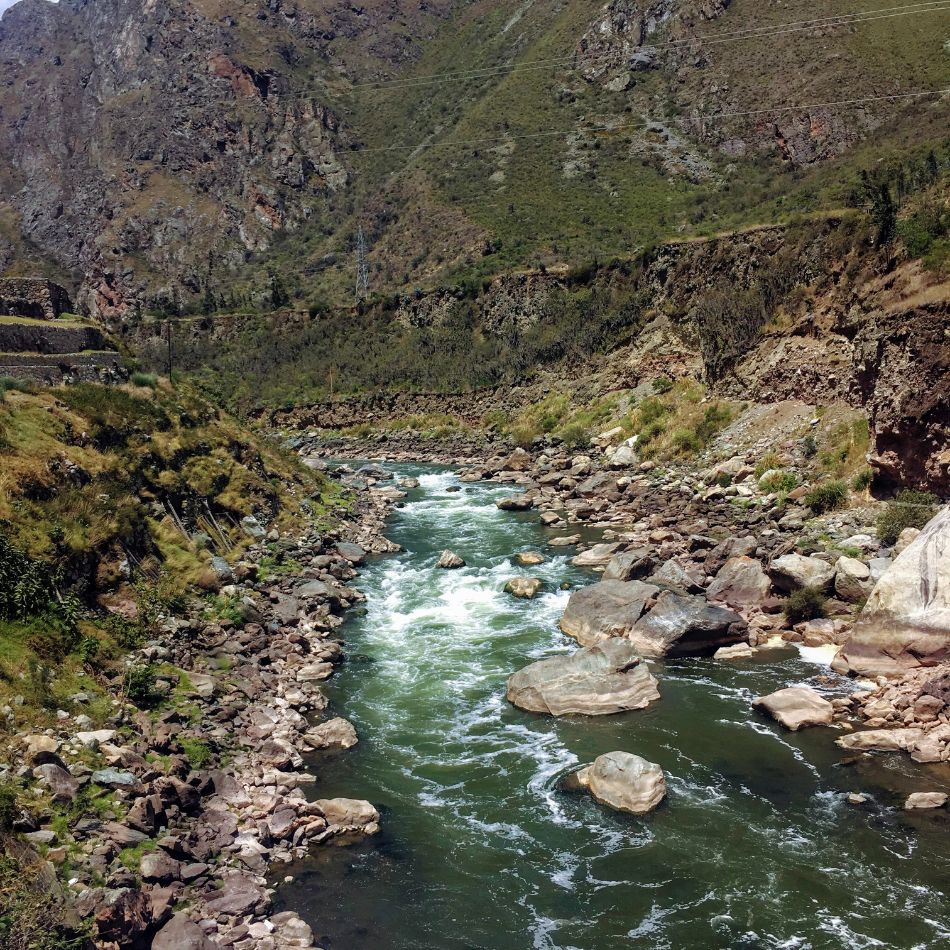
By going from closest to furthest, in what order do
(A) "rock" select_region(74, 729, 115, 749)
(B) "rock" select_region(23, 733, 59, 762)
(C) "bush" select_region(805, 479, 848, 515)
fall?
(B) "rock" select_region(23, 733, 59, 762), (A) "rock" select_region(74, 729, 115, 749), (C) "bush" select_region(805, 479, 848, 515)

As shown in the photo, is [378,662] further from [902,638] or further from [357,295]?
[357,295]

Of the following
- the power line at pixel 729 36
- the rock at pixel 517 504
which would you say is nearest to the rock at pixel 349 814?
the rock at pixel 517 504

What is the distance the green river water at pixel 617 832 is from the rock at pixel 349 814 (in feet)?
0.93

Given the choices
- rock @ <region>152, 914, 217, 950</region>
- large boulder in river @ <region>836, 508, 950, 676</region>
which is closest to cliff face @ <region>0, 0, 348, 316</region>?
large boulder in river @ <region>836, 508, 950, 676</region>

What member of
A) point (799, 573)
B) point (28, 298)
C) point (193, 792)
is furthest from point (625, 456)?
point (193, 792)

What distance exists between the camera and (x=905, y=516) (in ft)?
65.3

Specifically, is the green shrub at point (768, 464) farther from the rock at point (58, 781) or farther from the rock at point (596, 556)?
the rock at point (58, 781)

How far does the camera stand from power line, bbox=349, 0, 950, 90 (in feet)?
279

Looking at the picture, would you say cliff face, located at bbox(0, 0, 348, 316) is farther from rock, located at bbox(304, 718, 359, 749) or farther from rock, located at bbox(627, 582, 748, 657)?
rock, located at bbox(304, 718, 359, 749)

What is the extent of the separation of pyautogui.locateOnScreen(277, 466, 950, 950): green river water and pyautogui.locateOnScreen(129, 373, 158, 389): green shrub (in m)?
14.9

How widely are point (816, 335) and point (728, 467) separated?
25.1 feet

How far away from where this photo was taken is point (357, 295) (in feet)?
305

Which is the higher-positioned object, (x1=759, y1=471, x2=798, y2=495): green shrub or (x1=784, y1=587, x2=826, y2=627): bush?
(x1=759, y1=471, x2=798, y2=495): green shrub

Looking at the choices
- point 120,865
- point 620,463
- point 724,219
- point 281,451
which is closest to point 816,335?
point 620,463
